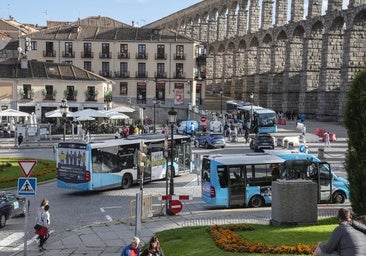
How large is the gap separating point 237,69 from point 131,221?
83194 millimetres

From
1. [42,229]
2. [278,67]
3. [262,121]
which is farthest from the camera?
[278,67]

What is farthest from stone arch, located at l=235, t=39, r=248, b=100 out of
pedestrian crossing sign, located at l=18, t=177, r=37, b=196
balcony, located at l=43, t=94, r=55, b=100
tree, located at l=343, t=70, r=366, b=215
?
tree, located at l=343, t=70, r=366, b=215

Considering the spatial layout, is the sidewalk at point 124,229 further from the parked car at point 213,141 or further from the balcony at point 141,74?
the balcony at point 141,74

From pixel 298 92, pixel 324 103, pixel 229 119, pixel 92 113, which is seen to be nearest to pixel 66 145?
pixel 92 113

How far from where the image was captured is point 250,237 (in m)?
16.3

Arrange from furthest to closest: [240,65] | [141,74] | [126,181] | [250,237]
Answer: [240,65]
[141,74]
[126,181]
[250,237]

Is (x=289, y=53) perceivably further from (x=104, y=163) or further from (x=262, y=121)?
(x=104, y=163)

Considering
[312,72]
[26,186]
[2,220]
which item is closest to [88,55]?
[312,72]

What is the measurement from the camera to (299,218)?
1798 centimetres

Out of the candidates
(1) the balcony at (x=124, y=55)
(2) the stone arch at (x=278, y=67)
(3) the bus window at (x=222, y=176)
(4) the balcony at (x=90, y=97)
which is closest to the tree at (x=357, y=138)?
(3) the bus window at (x=222, y=176)

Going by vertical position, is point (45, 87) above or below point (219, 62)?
below

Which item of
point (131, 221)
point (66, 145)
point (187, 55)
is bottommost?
point (131, 221)

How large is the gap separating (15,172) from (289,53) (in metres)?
49.8

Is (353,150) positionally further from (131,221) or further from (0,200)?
(0,200)
